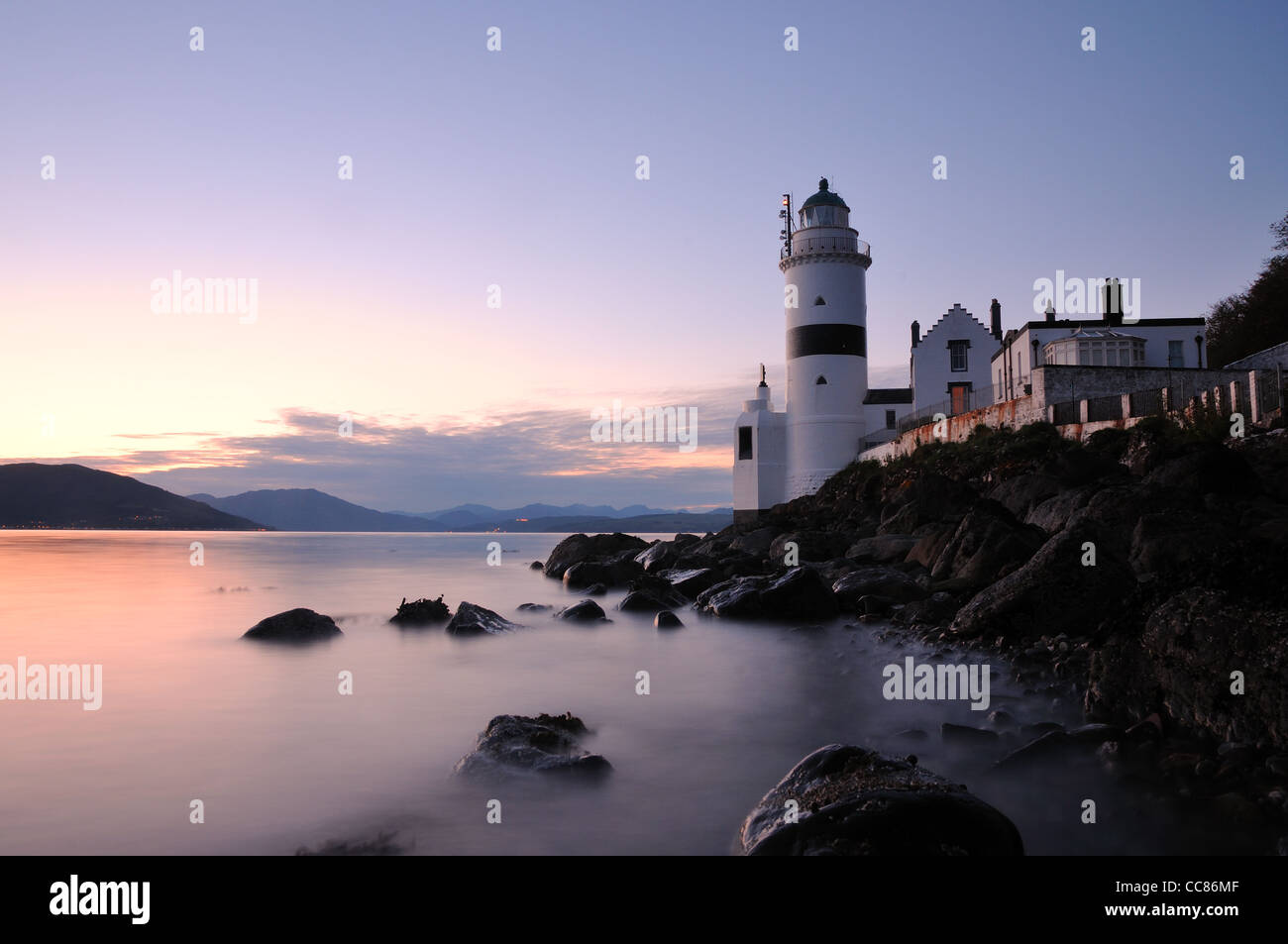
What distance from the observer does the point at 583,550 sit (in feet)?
108

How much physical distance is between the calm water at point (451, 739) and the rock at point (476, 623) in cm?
52

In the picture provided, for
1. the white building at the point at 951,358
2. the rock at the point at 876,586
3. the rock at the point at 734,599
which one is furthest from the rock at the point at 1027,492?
the white building at the point at 951,358

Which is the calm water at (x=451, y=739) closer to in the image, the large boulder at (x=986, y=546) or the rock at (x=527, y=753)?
the rock at (x=527, y=753)

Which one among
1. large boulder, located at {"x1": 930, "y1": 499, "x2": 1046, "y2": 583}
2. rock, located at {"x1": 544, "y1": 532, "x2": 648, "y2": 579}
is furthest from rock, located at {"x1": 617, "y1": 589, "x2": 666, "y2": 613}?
rock, located at {"x1": 544, "y1": 532, "x2": 648, "y2": 579}

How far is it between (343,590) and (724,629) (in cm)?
1866

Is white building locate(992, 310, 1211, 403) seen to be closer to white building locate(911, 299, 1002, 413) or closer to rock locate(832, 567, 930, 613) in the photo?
white building locate(911, 299, 1002, 413)

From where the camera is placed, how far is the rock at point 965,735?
732cm

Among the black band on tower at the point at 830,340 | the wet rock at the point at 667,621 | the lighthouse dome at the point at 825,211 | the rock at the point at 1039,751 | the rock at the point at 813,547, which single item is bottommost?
the wet rock at the point at 667,621

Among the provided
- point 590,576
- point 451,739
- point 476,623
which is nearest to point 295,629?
point 476,623

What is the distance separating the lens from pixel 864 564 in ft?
64.7

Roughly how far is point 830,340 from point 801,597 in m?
28.6

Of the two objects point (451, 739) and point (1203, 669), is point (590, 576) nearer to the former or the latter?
point (451, 739)
